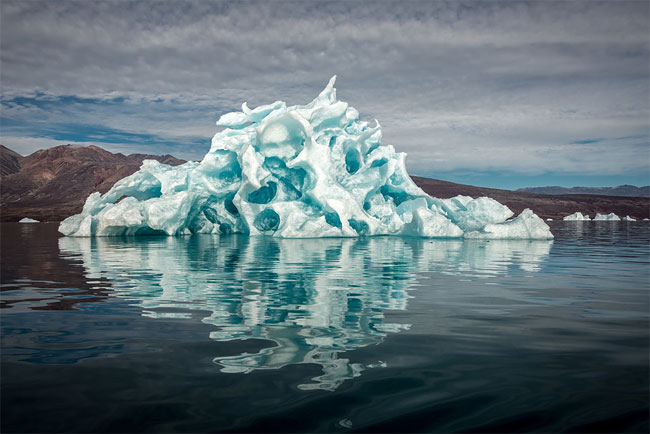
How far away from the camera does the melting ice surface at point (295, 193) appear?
2500 cm

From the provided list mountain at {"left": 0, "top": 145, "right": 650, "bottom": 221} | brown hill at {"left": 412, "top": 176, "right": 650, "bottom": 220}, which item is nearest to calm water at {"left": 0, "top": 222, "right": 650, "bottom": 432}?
mountain at {"left": 0, "top": 145, "right": 650, "bottom": 221}

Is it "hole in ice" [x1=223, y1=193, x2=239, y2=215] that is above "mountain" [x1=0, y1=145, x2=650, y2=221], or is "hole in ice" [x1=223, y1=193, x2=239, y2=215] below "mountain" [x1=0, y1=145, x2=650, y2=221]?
below

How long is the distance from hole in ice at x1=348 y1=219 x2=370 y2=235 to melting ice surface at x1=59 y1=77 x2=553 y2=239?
0.07 meters

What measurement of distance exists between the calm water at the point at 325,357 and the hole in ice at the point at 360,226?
58.4ft

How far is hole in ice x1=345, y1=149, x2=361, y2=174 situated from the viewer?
30.0m

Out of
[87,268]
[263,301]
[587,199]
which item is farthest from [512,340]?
[587,199]

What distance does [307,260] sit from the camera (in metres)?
13.3

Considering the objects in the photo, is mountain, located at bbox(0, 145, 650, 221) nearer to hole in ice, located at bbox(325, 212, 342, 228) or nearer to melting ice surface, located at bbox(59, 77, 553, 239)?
melting ice surface, located at bbox(59, 77, 553, 239)

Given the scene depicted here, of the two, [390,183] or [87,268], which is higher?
[390,183]

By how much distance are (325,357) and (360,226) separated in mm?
22779

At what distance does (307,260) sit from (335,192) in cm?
A: 1160

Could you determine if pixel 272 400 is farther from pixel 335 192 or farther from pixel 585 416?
pixel 335 192

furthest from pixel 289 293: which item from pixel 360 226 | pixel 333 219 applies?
pixel 360 226

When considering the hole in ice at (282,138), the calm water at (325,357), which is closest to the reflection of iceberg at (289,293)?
the calm water at (325,357)
